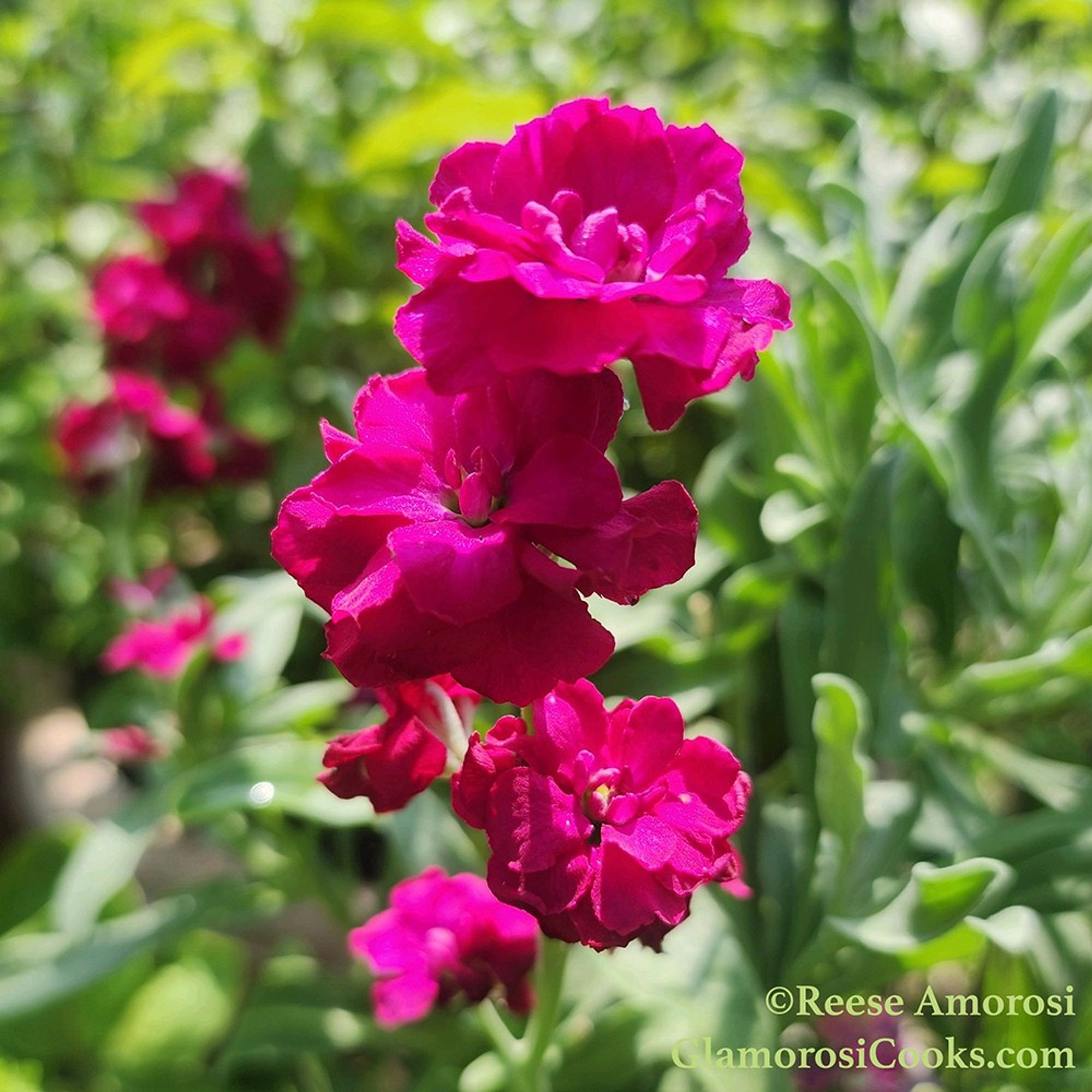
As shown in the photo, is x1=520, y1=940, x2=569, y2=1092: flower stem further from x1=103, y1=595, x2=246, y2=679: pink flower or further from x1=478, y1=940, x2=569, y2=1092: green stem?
x1=103, y1=595, x2=246, y2=679: pink flower

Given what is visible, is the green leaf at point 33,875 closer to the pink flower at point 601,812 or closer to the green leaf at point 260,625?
the green leaf at point 260,625

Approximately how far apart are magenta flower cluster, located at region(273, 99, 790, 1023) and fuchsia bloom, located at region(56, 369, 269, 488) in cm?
84

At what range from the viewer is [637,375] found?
401mm

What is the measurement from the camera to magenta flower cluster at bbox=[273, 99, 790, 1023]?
0.37 metres

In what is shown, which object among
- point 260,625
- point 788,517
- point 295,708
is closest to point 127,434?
point 260,625

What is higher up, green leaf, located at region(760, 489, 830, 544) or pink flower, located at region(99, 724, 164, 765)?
green leaf, located at region(760, 489, 830, 544)

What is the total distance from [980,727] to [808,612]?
321 millimetres

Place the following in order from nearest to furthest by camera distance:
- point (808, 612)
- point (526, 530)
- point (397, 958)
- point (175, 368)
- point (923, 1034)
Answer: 1. point (526, 530)
2. point (397, 958)
3. point (808, 612)
4. point (923, 1034)
5. point (175, 368)

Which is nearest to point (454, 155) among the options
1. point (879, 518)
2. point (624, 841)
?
point (624, 841)

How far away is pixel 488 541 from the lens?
1.23 ft

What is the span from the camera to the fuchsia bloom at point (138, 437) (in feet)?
3.95

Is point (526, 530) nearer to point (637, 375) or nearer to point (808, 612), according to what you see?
point (637, 375)

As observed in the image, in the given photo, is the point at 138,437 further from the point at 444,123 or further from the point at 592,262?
the point at 592,262

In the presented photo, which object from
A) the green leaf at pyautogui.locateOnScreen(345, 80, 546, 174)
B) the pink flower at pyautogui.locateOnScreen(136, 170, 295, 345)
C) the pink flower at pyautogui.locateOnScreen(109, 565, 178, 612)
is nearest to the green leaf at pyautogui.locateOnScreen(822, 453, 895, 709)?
the green leaf at pyautogui.locateOnScreen(345, 80, 546, 174)
